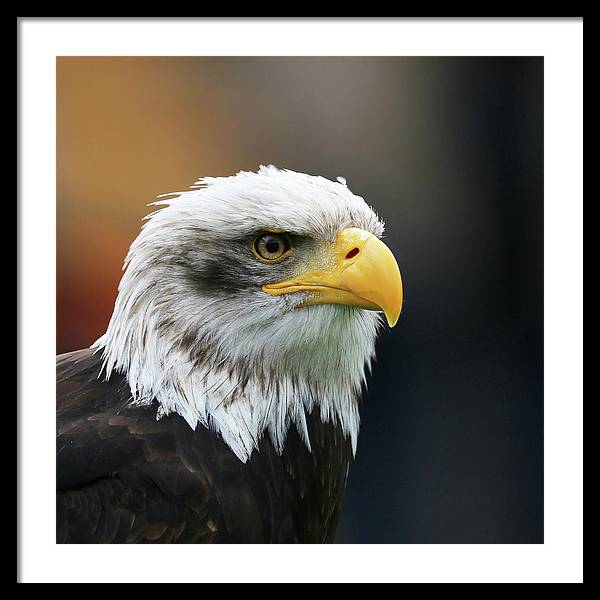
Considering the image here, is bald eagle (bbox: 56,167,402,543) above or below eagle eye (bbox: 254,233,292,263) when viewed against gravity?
below

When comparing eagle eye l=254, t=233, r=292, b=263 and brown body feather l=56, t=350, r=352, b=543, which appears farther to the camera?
eagle eye l=254, t=233, r=292, b=263

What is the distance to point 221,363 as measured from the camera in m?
2.19

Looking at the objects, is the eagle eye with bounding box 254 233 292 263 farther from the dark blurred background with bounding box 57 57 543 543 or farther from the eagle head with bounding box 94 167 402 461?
the dark blurred background with bounding box 57 57 543 543

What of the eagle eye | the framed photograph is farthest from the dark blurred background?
the eagle eye

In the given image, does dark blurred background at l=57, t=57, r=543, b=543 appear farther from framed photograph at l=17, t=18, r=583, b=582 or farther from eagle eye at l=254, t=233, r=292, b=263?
eagle eye at l=254, t=233, r=292, b=263

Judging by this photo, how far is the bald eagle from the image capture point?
2045 mm

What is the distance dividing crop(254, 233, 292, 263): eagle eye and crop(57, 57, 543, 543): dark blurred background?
56cm

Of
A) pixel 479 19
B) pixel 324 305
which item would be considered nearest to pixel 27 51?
pixel 324 305

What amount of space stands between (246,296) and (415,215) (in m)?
0.96

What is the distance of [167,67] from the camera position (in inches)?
99.6

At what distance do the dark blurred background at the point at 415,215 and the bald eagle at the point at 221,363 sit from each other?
0.41 meters

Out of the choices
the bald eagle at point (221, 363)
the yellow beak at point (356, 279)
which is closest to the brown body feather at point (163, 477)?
the bald eagle at point (221, 363)

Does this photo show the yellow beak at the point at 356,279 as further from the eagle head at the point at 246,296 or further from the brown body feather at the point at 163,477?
the brown body feather at the point at 163,477

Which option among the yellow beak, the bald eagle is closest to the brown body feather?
the bald eagle
